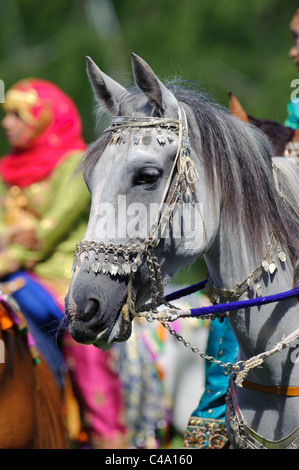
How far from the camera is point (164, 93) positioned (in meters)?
2.15

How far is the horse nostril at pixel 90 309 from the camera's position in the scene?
6.51ft

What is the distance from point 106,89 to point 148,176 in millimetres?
393

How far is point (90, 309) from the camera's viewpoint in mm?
1987

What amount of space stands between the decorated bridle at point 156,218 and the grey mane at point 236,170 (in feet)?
0.20

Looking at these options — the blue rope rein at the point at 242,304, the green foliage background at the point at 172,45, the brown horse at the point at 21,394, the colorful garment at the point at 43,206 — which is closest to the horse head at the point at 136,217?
the blue rope rein at the point at 242,304

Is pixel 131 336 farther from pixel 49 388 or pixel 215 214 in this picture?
pixel 49 388

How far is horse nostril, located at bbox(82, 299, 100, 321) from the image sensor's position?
1.98 m

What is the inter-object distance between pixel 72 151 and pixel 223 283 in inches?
119

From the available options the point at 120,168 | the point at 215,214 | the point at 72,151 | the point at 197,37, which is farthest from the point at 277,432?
the point at 197,37

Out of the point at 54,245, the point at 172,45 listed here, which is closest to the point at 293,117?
the point at 54,245

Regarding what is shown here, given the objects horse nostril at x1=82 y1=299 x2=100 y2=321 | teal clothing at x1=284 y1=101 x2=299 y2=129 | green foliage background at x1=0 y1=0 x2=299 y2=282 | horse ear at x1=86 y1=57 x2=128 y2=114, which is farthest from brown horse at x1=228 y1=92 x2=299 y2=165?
green foliage background at x1=0 y1=0 x2=299 y2=282

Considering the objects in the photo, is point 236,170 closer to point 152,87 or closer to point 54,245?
point 152,87

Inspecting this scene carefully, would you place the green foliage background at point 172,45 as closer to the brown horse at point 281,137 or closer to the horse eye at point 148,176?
the brown horse at point 281,137

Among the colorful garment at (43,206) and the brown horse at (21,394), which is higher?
the colorful garment at (43,206)
